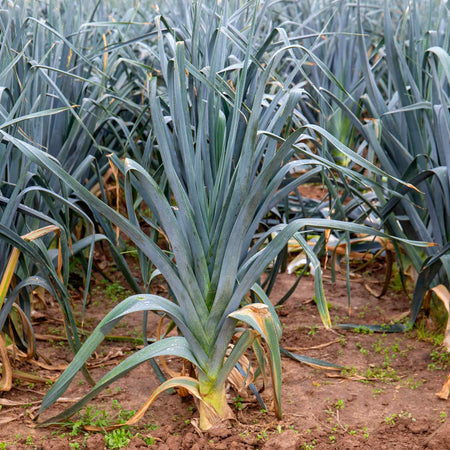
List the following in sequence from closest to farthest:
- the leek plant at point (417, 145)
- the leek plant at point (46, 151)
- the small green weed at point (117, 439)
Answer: the small green weed at point (117, 439)
the leek plant at point (46, 151)
the leek plant at point (417, 145)

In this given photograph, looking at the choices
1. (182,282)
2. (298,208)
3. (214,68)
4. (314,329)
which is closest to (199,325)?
(182,282)

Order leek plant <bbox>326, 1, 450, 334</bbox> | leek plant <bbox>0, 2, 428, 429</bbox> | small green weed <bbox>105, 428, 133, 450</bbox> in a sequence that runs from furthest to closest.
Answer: leek plant <bbox>326, 1, 450, 334</bbox>, small green weed <bbox>105, 428, 133, 450</bbox>, leek plant <bbox>0, 2, 428, 429</bbox>

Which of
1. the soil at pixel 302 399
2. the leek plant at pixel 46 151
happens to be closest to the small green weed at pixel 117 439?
the soil at pixel 302 399

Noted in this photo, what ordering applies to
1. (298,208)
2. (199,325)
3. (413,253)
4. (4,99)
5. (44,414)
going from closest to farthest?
(199,325), (44,414), (4,99), (413,253), (298,208)

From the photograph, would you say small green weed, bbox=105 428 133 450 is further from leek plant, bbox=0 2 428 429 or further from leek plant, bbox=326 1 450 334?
leek plant, bbox=326 1 450 334

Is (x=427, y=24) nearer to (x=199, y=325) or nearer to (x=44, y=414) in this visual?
(x=199, y=325)

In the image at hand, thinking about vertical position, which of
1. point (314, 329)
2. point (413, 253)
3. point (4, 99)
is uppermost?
point (4, 99)

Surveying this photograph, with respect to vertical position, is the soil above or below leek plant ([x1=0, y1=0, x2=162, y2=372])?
below

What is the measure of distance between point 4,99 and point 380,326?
1.51 metres

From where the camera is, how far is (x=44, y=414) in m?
1.81

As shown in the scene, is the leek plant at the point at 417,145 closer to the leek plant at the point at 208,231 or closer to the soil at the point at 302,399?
the soil at the point at 302,399

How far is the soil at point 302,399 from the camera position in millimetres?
1626

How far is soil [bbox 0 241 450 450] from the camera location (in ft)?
5.33

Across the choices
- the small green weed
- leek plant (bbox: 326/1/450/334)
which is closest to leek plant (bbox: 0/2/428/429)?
the small green weed
